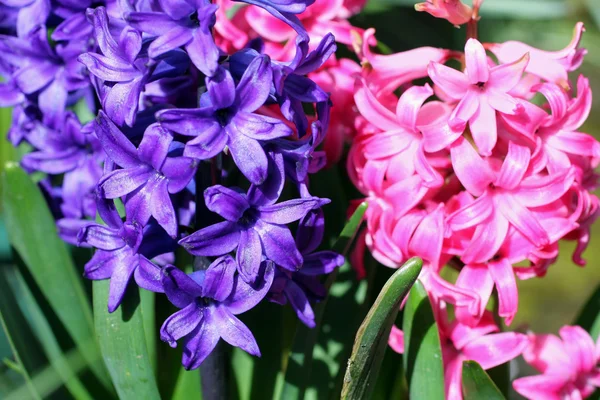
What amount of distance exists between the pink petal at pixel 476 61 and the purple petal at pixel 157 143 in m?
0.41

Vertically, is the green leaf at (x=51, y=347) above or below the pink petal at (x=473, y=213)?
below

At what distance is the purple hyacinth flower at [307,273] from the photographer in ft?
2.88

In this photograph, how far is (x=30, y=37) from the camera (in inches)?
41.5

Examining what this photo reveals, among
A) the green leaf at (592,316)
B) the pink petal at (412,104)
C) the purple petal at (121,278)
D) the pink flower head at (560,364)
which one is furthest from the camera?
the green leaf at (592,316)

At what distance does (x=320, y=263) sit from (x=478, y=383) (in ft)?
0.86

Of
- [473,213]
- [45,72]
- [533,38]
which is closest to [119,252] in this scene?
[45,72]

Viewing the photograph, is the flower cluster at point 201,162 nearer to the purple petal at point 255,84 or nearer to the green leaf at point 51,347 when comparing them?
the purple petal at point 255,84

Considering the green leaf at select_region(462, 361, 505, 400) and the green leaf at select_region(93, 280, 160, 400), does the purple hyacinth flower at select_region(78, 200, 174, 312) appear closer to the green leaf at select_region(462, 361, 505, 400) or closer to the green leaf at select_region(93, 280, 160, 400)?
the green leaf at select_region(93, 280, 160, 400)

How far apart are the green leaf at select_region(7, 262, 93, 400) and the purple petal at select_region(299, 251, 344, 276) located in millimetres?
467

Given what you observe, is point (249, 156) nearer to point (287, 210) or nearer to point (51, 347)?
point (287, 210)

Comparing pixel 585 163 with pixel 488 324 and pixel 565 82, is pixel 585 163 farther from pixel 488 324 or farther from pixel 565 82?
pixel 488 324

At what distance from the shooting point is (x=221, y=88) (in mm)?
747

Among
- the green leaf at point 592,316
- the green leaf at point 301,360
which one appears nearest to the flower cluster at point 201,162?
the green leaf at point 301,360

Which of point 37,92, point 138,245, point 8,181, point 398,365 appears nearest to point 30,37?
point 37,92
